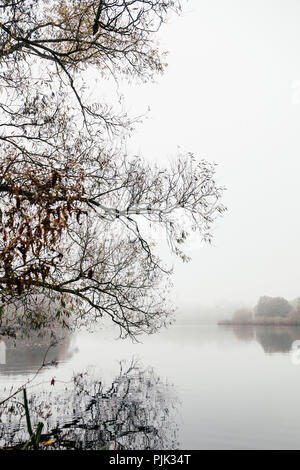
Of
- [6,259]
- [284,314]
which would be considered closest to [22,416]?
[6,259]

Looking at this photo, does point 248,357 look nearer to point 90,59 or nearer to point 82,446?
point 82,446

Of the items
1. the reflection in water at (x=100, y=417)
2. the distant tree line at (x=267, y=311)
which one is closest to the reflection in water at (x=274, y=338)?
the distant tree line at (x=267, y=311)

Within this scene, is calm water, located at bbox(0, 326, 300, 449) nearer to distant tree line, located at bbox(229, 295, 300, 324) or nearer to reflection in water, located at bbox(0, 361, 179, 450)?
reflection in water, located at bbox(0, 361, 179, 450)

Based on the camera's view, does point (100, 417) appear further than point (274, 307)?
No

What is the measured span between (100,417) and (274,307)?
274 feet

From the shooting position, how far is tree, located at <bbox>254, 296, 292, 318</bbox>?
90500 mm

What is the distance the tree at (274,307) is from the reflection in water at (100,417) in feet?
249

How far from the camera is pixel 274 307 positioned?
90.8m

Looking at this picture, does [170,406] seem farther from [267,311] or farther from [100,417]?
[267,311]

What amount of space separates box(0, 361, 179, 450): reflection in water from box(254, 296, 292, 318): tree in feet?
249

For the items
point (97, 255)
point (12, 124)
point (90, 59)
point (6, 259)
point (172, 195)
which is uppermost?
point (90, 59)

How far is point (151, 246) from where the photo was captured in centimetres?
1525

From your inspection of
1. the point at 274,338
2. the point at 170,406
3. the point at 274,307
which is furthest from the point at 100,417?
the point at 274,307
